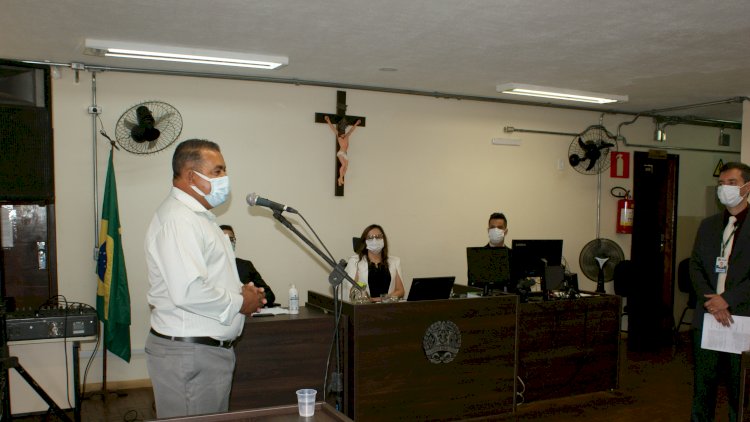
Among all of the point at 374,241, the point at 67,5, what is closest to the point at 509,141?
the point at 374,241

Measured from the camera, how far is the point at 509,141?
6.95m

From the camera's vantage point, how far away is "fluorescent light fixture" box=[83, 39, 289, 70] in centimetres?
437

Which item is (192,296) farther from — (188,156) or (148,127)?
(148,127)

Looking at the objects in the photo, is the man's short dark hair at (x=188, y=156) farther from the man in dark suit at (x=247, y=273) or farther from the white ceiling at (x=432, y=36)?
→ the man in dark suit at (x=247, y=273)

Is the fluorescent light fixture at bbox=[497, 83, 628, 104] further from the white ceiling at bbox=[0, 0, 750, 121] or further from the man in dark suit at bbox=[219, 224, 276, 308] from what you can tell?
the man in dark suit at bbox=[219, 224, 276, 308]

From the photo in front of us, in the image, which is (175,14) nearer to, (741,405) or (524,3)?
(524,3)

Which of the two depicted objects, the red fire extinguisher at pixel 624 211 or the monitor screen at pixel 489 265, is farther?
the red fire extinguisher at pixel 624 211

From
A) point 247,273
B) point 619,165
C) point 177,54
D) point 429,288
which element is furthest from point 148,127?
point 619,165

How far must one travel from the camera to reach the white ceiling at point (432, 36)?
3.56 metres

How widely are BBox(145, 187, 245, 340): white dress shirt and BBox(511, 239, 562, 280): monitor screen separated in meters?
2.88

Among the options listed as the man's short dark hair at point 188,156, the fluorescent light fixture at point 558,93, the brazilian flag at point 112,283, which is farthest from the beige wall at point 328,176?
the man's short dark hair at point 188,156

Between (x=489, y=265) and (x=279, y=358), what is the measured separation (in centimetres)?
174

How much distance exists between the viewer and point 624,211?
7.55m

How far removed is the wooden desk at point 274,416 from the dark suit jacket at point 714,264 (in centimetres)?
268
